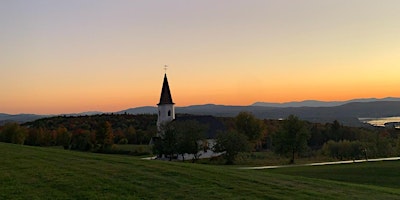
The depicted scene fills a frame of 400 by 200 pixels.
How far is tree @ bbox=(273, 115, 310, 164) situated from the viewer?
173ft

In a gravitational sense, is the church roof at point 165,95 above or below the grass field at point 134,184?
above

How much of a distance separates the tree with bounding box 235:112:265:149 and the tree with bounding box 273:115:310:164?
18386mm

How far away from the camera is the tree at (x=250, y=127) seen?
7306 centimetres

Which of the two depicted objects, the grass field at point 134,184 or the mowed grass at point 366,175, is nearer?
the grass field at point 134,184

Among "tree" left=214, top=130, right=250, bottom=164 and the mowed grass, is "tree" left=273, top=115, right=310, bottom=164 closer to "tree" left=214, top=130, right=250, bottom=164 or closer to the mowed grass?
"tree" left=214, top=130, right=250, bottom=164

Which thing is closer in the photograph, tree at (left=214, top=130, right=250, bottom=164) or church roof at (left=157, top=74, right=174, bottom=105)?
tree at (left=214, top=130, right=250, bottom=164)

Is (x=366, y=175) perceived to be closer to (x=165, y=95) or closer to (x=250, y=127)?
(x=250, y=127)

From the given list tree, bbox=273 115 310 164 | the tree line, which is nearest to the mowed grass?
the tree line

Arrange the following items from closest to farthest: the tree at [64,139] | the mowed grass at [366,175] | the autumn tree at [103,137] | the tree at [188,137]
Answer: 1. the mowed grass at [366,175]
2. the tree at [188,137]
3. the autumn tree at [103,137]
4. the tree at [64,139]

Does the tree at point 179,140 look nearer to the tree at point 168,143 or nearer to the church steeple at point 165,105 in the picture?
the tree at point 168,143

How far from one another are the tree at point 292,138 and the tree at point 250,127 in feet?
60.3

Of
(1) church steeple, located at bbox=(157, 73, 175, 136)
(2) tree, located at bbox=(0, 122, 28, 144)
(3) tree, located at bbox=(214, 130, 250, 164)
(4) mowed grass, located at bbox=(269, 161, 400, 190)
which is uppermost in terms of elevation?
(1) church steeple, located at bbox=(157, 73, 175, 136)

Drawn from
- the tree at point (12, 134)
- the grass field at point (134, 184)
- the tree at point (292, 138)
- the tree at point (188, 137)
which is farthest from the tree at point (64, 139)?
the grass field at point (134, 184)

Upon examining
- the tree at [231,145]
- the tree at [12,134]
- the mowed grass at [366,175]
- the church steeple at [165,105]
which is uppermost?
the church steeple at [165,105]
